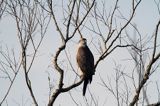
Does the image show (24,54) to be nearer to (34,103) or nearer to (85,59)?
(34,103)

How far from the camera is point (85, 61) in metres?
6.64

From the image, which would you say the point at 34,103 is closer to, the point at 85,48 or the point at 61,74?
the point at 61,74

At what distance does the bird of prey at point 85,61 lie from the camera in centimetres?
606

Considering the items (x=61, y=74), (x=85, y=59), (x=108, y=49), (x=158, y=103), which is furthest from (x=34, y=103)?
(x=85, y=59)

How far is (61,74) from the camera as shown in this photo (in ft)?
15.0

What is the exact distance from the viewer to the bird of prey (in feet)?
19.9

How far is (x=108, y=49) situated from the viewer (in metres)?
4.90

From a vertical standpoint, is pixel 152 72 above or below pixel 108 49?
below

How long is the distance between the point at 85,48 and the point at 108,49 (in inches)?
86.3

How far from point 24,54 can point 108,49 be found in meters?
1.28

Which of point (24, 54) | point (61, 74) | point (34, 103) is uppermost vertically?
point (24, 54)

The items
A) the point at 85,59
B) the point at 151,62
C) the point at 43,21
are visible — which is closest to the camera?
the point at 151,62

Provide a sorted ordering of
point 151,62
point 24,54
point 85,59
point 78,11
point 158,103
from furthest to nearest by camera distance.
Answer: point 85,59 < point 78,11 < point 24,54 < point 151,62 < point 158,103

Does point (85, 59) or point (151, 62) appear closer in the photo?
point (151, 62)
